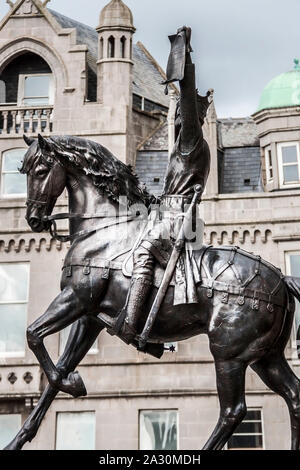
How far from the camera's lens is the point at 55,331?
717 centimetres

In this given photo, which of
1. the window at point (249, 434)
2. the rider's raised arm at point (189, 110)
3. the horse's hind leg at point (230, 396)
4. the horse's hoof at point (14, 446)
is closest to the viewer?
the horse's hind leg at point (230, 396)

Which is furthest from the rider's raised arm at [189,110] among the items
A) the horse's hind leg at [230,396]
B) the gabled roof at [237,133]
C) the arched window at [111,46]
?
the arched window at [111,46]

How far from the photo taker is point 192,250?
7410 mm

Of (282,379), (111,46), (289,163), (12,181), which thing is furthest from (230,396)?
A: (111,46)

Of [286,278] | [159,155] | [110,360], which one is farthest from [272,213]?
[286,278]

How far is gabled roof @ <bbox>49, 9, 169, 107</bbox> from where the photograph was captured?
27.6 metres

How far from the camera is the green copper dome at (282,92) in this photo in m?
23.8

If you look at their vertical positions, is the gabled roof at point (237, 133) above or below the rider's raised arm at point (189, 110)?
above

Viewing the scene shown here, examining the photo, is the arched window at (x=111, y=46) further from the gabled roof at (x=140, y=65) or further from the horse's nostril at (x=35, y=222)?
the horse's nostril at (x=35, y=222)

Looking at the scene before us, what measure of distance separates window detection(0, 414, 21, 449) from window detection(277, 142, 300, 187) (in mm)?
9859

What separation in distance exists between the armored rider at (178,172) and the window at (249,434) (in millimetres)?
14134

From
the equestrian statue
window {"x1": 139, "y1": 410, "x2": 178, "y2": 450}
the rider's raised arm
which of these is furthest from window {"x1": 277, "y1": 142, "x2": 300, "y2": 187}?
the rider's raised arm

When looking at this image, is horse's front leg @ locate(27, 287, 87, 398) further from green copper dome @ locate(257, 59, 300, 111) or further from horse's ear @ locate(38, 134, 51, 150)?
green copper dome @ locate(257, 59, 300, 111)

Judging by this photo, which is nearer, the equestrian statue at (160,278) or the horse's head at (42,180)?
the equestrian statue at (160,278)
